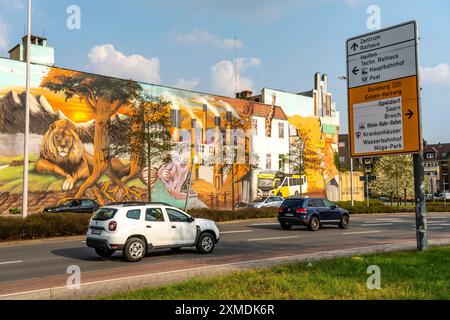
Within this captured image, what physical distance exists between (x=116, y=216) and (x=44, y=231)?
8.56 m

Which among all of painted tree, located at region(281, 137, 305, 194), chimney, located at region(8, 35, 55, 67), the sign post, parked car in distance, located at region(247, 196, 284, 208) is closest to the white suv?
the sign post

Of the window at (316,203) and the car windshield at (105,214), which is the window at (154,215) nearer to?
the car windshield at (105,214)

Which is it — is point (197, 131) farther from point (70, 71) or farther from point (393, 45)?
point (393, 45)

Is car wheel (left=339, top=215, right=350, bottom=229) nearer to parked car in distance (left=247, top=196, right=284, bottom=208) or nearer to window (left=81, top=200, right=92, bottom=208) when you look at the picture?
parked car in distance (left=247, top=196, right=284, bottom=208)

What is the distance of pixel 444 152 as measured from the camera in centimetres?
12062

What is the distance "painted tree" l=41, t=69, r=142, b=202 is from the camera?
35044mm

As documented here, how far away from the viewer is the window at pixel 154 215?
13039 mm

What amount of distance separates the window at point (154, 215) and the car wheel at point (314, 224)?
11.4m

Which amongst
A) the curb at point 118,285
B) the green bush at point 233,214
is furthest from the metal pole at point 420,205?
the green bush at point 233,214

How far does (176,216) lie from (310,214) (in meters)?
11.0

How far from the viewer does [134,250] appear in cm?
1257

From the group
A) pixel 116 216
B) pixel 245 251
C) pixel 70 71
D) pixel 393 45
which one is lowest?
pixel 245 251

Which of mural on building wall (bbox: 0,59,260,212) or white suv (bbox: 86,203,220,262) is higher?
mural on building wall (bbox: 0,59,260,212)
